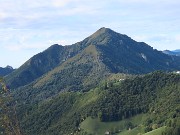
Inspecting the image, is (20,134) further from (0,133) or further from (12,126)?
(0,133)

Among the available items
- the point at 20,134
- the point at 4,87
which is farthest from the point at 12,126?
the point at 4,87

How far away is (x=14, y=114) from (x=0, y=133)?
3.42 metres

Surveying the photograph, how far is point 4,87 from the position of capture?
81.0ft

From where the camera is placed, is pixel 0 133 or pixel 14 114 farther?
pixel 0 133

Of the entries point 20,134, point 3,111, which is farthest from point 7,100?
point 20,134

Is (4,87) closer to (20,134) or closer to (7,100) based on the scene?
(7,100)

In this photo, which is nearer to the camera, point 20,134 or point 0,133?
point 20,134

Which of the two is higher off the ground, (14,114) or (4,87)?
(4,87)

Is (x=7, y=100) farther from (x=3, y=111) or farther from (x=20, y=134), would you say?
(x=20, y=134)

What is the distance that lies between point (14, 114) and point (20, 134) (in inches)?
61.3

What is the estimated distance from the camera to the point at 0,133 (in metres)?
26.0

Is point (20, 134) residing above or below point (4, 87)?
below

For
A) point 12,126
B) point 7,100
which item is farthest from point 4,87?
point 12,126

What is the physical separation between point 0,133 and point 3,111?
228 centimetres
